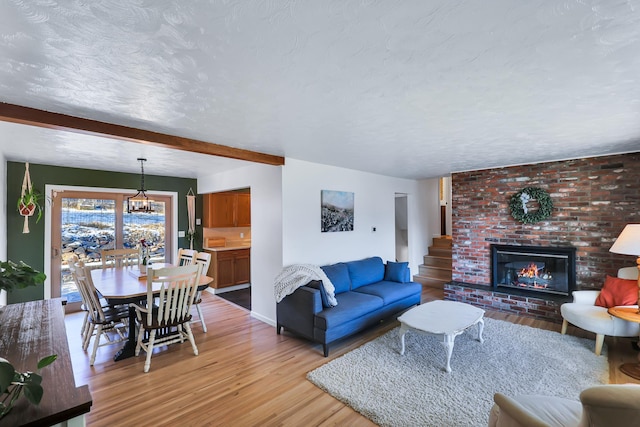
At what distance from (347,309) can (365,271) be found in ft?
4.23

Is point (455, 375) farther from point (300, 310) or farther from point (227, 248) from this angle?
point (227, 248)

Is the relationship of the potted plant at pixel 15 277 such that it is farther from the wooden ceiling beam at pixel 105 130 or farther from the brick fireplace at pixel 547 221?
the brick fireplace at pixel 547 221

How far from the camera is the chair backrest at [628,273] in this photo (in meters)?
3.54

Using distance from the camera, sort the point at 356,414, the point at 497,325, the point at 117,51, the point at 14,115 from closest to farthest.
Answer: the point at 117,51 → the point at 14,115 → the point at 356,414 → the point at 497,325

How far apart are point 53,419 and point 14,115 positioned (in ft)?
7.41

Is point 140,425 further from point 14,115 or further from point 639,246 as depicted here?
point 639,246

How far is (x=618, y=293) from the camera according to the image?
3.40 m

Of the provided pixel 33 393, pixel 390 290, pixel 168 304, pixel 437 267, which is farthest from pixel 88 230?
pixel 437 267

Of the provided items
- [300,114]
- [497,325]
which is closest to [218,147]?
[300,114]

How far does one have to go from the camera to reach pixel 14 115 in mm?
2133

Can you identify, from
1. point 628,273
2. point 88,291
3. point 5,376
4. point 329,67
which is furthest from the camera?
point 628,273

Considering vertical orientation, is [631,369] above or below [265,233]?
below

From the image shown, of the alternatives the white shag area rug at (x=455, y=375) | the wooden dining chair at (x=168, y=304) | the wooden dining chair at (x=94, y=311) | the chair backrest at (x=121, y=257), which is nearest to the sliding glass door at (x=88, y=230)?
the chair backrest at (x=121, y=257)

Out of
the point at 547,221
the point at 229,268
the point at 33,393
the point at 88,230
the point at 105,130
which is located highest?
the point at 105,130
